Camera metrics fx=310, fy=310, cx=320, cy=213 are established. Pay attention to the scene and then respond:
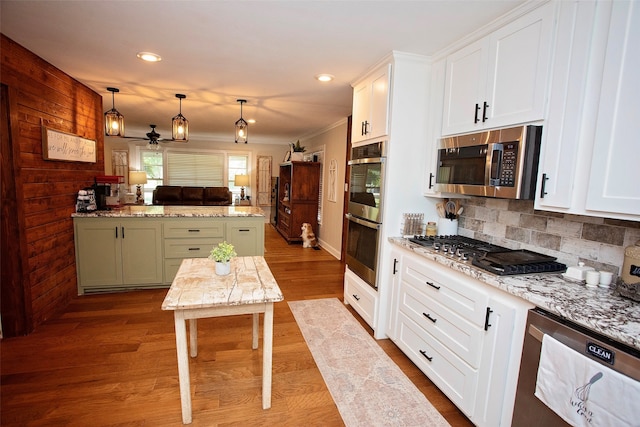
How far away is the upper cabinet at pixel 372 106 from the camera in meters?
2.49

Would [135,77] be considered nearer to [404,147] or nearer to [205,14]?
[205,14]

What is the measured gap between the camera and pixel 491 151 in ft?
6.01

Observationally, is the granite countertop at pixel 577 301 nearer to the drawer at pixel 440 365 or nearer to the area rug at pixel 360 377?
the drawer at pixel 440 365

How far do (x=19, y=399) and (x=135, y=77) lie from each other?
9.18 feet

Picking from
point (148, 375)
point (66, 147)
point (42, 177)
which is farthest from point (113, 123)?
point (148, 375)

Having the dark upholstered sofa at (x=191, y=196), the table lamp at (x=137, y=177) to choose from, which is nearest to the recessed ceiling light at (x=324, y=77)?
the dark upholstered sofa at (x=191, y=196)

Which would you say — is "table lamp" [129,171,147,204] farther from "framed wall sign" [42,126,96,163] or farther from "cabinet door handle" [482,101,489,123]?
"cabinet door handle" [482,101,489,123]

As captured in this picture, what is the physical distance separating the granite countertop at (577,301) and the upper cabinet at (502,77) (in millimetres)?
845

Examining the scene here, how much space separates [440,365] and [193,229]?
2881 millimetres

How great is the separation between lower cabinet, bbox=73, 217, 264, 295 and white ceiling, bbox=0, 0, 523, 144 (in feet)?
4.94

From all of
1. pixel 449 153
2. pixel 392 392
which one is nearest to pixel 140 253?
pixel 392 392

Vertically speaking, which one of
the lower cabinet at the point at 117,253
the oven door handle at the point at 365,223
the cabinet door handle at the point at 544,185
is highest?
the cabinet door handle at the point at 544,185

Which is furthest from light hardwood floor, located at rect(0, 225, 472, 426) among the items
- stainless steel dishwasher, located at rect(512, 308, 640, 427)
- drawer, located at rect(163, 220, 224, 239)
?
drawer, located at rect(163, 220, 224, 239)

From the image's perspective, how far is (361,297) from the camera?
2.97 metres
